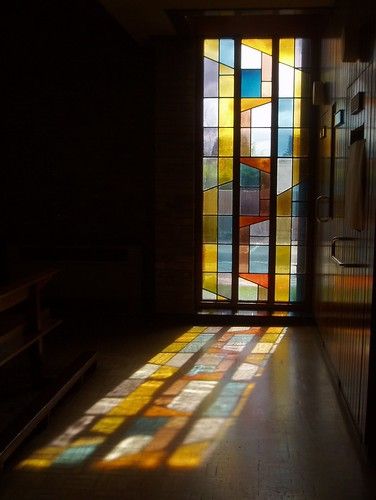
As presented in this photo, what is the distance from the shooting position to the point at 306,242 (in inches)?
225

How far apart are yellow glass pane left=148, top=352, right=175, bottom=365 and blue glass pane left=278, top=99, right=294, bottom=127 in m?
2.57

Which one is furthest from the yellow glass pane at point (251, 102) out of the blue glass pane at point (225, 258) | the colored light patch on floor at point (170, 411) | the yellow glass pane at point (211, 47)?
the colored light patch on floor at point (170, 411)

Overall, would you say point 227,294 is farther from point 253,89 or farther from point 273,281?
point 253,89

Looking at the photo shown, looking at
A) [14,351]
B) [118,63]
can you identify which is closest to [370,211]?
[14,351]

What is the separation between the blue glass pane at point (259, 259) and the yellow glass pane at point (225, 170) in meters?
0.74

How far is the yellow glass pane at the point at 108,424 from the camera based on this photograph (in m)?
3.23

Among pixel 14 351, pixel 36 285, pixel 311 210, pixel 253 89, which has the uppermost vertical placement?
pixel 253 89

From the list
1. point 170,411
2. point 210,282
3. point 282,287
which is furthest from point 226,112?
point 170,411

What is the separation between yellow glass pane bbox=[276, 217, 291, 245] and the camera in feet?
18.8

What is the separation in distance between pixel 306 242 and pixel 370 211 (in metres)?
2.89

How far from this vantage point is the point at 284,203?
5723mm

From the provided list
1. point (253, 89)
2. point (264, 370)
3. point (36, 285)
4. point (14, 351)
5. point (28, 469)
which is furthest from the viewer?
point (253, 89)

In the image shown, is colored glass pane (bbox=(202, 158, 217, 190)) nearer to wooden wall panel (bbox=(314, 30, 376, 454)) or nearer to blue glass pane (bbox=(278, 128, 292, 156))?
blue glass pane (bbox=(278, 128, 292, 156))

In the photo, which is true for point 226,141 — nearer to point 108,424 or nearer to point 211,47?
point 211,47
